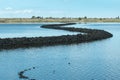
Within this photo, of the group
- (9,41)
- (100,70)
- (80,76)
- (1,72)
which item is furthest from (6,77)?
(9,41)

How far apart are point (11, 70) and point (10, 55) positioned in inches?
406

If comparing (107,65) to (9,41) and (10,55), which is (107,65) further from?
(9,41)

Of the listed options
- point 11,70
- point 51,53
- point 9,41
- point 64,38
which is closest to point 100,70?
point 11,70

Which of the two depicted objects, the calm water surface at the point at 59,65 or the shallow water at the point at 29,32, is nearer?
the calm water surface at the point at 59,65

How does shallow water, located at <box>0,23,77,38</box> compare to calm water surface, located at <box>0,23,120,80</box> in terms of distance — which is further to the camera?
shallow water, located at <box>0,23,77,38</box>

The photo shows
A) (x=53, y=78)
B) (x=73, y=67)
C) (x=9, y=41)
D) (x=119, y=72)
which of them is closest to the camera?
(x=53, y=78)

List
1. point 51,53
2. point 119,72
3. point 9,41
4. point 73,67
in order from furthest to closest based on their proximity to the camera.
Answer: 1. point 9,41
2. point 51,53
3. point 73,67
4. point 119,72

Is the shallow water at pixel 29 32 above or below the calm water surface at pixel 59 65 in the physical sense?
below

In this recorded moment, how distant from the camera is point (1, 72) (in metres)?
27.0

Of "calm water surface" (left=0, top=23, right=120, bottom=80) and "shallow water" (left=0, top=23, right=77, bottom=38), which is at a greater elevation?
"calm water surface" (left=0, top=23, right=120, bottom=80)

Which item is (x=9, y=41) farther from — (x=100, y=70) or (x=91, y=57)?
(x=100, y=70)

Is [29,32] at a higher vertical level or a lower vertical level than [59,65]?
lower

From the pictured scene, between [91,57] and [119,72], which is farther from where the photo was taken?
[91,57]

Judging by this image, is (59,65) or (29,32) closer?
(59,65)
